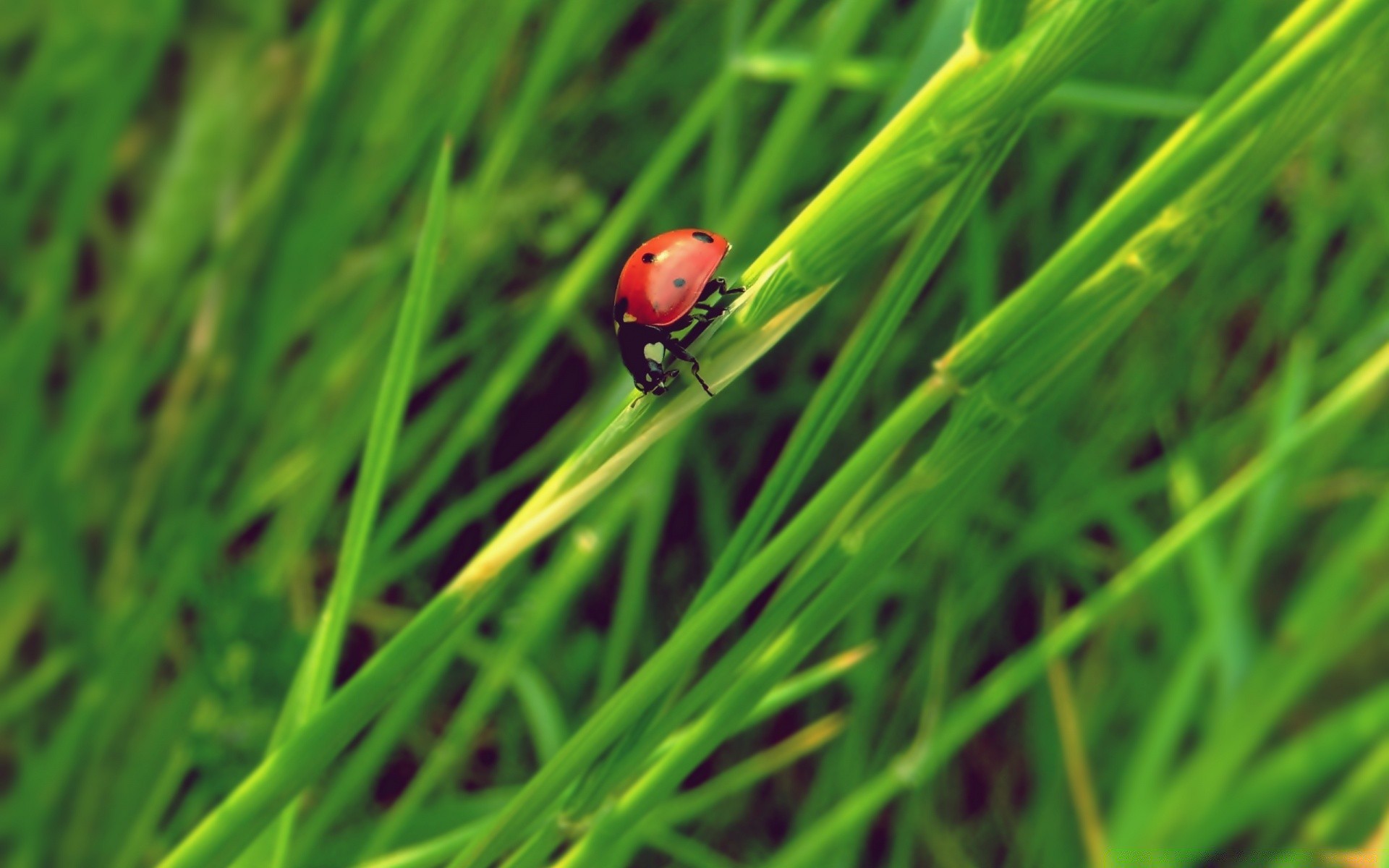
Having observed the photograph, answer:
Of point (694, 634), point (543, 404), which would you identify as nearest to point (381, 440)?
point (694, 634)

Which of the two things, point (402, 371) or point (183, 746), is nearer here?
point (402, 371)

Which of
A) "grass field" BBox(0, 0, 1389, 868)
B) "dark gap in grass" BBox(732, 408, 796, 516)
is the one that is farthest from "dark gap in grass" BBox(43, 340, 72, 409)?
"dark gap in grass" BBox(732, 408, 796, 516)

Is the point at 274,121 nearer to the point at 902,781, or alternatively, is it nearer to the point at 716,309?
the point at 716,309

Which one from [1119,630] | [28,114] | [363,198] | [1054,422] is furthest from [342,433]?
[1119,630]

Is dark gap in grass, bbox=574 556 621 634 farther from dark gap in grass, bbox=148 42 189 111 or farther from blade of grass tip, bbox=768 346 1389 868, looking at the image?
dark gap in grass, bbox=148 42 189 111

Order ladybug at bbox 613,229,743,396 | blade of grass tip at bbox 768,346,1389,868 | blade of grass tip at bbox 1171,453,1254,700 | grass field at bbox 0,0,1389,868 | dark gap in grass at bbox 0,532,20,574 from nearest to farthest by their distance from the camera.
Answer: ladybug at bbox 613,229,743,396
blade of grass tip at bbox 768,346,1389,868
grass field at bbox 0,0,1389,868
blade of grass tip at bbox 1171,453,1254,700
dark gap in grass at bbox 0,532,20,574

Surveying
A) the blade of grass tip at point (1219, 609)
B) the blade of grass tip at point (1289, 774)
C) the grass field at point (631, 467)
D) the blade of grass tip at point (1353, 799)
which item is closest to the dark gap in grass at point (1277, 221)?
the grass field at point (631, 467)

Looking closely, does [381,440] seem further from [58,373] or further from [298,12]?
[298,12]
